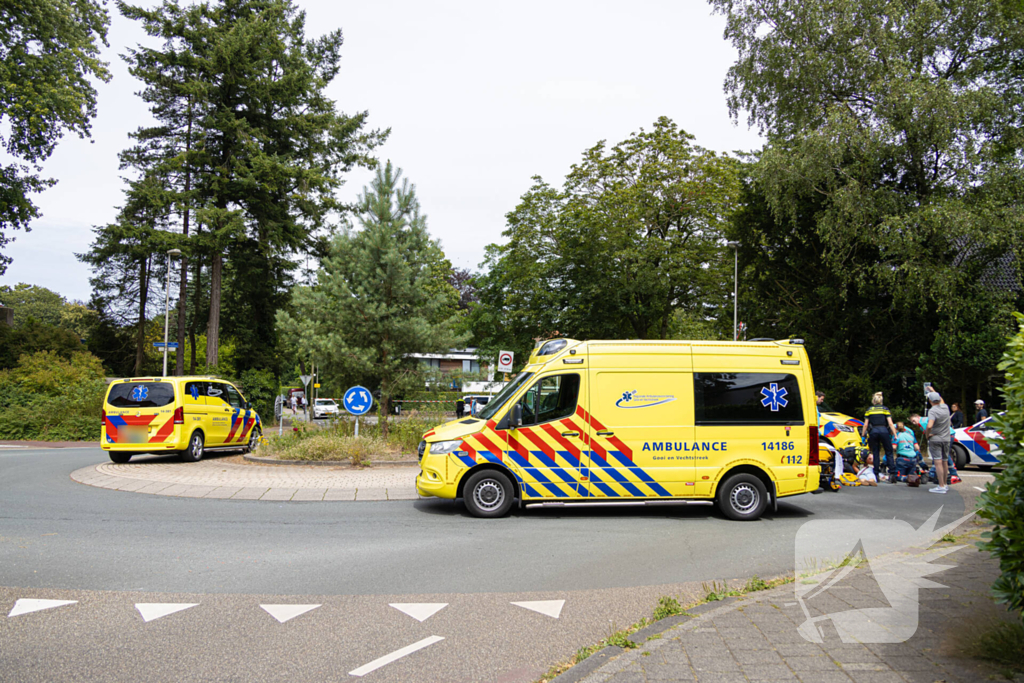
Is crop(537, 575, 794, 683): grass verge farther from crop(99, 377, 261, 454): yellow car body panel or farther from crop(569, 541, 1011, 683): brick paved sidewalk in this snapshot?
crop(99, 377, 261, 454): yellow car body panel

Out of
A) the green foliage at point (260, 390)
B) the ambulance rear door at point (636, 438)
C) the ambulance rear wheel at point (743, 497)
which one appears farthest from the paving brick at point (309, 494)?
the green foliage at point (260, 390)

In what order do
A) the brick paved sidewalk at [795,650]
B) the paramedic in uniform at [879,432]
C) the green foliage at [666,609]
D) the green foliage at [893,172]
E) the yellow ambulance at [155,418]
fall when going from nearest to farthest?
1. the brick paved sidewalk at [795,650]
2. the green foliage at [666,609]
3. the paramedic in uniform at [879,432]
4. the yellow ambulance at [155,418]
5. the green foliage at [893,172]

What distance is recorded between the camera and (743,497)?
9391mm

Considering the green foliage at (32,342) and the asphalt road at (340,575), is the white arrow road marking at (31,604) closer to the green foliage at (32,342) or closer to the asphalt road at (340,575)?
the asphalt road at (340,575)

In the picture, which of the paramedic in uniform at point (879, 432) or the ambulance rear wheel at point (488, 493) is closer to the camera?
the ambulance rear wheel at point (488, 493)

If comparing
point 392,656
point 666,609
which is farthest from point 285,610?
point 666,609

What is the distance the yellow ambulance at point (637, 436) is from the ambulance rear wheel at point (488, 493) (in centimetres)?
1

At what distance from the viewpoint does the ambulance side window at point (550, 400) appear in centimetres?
931

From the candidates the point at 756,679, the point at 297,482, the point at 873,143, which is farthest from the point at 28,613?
the point at 873,143

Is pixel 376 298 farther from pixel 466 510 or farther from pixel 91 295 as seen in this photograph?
pixel 91 295

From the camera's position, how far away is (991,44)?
23.7 m

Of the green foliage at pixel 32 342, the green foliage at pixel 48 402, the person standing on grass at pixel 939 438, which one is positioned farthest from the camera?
the green foliage at pixel 32 342

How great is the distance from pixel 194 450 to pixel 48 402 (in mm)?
Result: 12582

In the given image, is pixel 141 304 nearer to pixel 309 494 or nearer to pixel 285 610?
pixel 309 494
